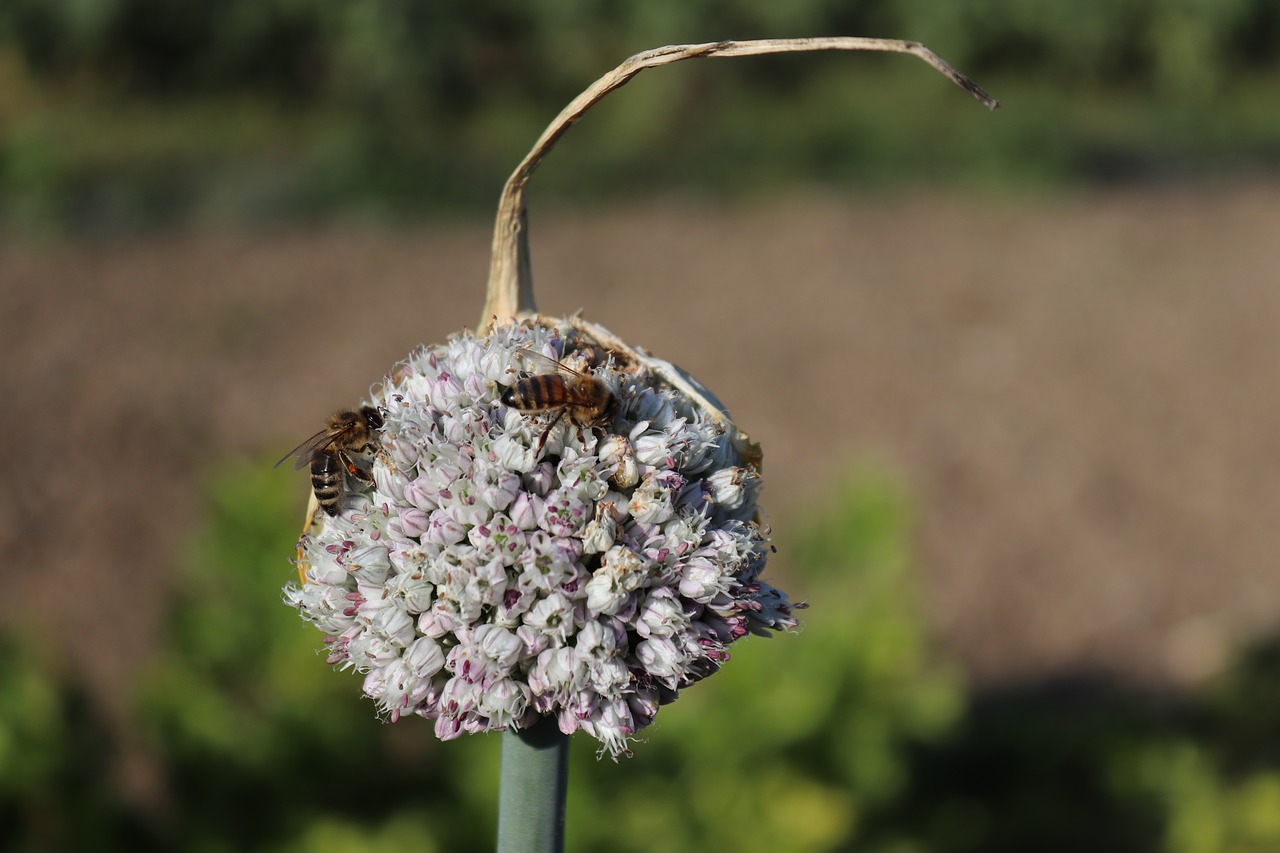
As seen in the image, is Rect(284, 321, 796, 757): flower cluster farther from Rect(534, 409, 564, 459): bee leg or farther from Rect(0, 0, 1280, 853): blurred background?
Rect(0, 0, 1280, 853): blurred background

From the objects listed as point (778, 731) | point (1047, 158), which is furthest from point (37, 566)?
point (1047, 158)

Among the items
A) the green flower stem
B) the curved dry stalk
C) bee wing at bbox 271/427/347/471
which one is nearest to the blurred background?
bee wing at bbox 271/427/347/471

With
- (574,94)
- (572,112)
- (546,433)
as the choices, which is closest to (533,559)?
(546,433)

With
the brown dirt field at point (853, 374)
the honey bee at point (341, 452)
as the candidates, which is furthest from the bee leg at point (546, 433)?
the brown dirt field at point (853, 374)

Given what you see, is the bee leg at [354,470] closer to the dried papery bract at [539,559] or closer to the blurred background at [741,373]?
the dried papery bract at [539,559]

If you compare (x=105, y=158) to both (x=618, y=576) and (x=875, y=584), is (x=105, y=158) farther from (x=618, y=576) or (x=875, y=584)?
(x=618, y=576)

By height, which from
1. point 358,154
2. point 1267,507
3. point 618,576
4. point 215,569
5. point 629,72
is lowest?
point 618,576
